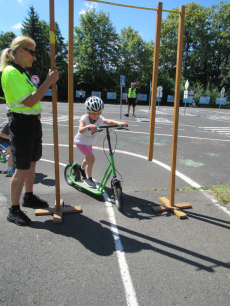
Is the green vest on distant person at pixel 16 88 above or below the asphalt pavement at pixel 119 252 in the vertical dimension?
above

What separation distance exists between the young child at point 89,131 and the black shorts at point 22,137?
87cm

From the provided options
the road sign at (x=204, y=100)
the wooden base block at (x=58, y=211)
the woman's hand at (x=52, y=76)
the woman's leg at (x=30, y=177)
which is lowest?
the wooden base block at (x=58, y=211)

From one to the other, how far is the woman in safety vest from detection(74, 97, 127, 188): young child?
893 mm

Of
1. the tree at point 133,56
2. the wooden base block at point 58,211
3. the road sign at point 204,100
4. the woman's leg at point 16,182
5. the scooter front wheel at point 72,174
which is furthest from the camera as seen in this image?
the tree at point 133,56

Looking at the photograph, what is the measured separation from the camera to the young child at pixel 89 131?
374cm

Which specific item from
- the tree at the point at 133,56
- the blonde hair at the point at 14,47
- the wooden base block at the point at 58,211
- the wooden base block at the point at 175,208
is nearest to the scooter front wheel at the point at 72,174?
the wooden base block at the point at 58,211

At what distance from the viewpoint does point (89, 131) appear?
4203 millimetres

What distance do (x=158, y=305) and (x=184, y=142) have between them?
734 centimetres

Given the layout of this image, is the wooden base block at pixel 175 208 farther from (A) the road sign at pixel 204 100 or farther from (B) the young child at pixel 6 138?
(A) the road sign at pixel 204 100

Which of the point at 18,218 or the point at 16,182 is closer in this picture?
the point at 16,182

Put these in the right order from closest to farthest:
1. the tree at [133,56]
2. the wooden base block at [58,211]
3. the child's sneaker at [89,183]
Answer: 1. the wooden base block at [58,211]
2. the child's sneaker at [89,183]
3. the tree at [133,56]

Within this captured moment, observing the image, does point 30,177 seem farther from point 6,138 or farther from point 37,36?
point 37,36

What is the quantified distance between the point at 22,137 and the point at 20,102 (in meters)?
0.44

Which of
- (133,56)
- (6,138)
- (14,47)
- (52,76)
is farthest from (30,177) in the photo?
(133,56)
